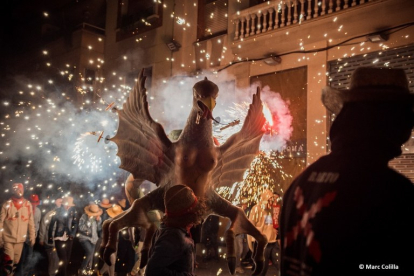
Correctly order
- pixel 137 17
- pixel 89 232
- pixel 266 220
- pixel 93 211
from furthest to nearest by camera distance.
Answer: pixel 137 17 → pixel 93 211 → pixel 89 232 → pixel 266 220

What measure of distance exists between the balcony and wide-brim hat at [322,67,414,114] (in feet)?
24.2

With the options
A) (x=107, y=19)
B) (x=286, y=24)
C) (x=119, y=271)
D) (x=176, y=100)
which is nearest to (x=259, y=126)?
(x=119, y=271)

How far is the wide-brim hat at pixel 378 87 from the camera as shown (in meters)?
1.72

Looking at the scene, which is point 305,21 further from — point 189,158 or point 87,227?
point 189,158

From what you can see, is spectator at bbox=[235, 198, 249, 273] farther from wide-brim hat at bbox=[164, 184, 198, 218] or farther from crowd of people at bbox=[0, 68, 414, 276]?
crowd of people at bbox=[0, 68, 414, 276]

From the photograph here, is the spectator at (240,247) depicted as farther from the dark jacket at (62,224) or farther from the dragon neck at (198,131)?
the dragon neck at (198,131)

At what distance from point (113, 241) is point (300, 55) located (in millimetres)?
8268

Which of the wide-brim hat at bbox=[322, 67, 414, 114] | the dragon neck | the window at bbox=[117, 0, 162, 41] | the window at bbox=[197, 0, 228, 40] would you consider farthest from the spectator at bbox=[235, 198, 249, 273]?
the window at bbox=[117, 0, 162, 41]

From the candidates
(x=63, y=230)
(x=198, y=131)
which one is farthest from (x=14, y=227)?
(x=198, y=131)

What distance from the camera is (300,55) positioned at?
34.1 ft

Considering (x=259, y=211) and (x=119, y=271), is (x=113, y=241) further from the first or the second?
(x=119, y=271)

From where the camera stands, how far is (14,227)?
7.52 m

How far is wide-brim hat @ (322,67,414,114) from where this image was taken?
172 cm

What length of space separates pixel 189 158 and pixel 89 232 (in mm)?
5114
